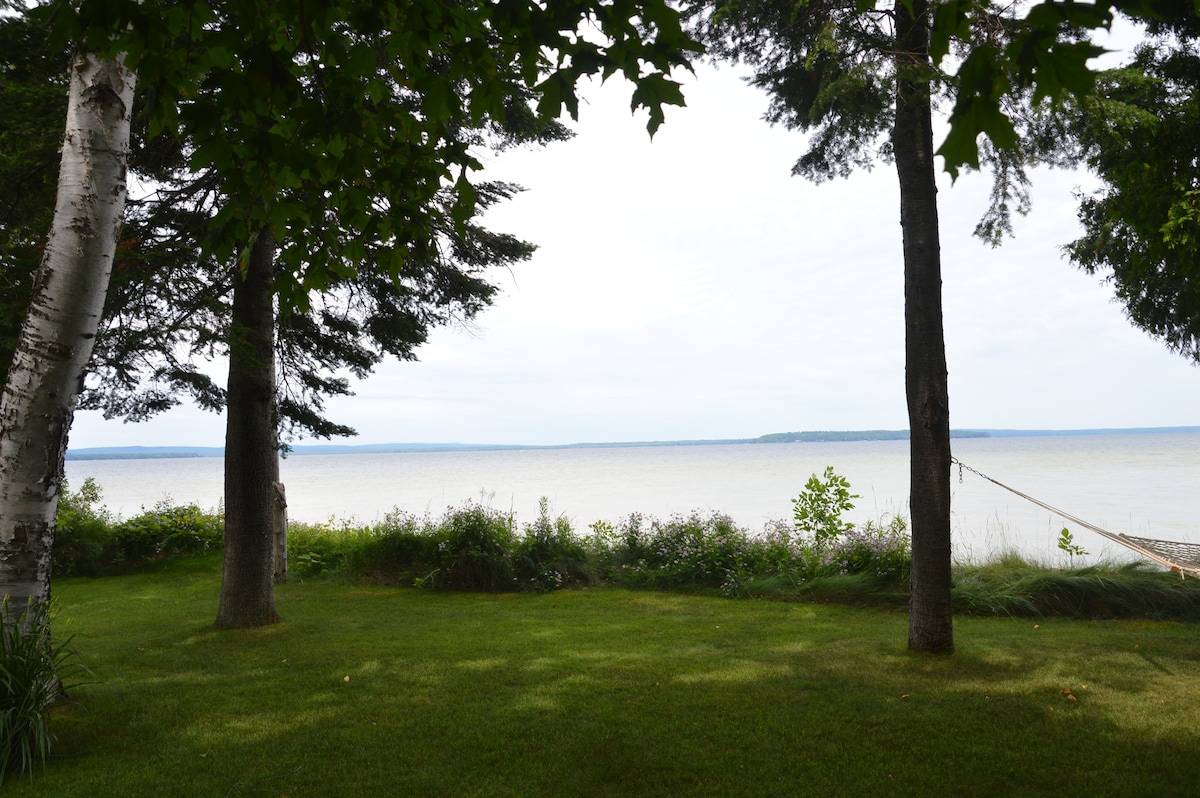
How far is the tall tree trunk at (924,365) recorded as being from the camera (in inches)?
190

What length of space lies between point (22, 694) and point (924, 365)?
541cm

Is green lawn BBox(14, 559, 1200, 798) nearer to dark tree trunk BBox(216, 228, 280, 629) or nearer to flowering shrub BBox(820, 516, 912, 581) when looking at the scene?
dark tree trunk BBox(216, 228, 280, 629)

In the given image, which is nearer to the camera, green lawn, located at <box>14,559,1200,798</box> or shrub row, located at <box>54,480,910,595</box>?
green lawn, located at <box>14,559,1200,798</box>

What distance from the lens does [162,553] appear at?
10.4 meters

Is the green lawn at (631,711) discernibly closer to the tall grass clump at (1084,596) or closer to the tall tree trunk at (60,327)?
the tall grass clump at (1084,596)

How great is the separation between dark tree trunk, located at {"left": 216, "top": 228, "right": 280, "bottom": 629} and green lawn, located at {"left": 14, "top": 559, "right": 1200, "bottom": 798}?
373 millimetres

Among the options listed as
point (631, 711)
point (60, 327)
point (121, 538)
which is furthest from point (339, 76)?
point (121, 538)

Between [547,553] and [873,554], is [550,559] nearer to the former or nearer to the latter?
[547,553]

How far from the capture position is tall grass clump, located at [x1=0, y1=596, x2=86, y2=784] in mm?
3148

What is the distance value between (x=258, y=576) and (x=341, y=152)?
15.2ft

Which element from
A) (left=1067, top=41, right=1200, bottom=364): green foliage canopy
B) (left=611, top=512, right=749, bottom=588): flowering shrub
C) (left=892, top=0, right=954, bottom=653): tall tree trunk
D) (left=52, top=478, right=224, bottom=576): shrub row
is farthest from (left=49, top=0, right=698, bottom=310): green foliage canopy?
(left=52, top=478, right=224, bottom=576): shrub row

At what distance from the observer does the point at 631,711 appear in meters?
3.84

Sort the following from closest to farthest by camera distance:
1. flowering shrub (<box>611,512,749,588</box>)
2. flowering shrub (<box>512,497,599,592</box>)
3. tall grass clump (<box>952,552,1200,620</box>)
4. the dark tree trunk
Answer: the dark tree trunk, tall grass clump (<box>952,552,1200,620</box>), flowering shrub (<box>611,512,749,588</box>), flowering shrub (<box>512,497,599,592</box>)

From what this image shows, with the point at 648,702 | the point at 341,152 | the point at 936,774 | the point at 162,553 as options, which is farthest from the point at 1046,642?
the point at 162,553
